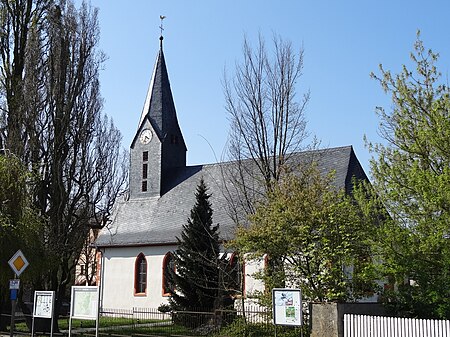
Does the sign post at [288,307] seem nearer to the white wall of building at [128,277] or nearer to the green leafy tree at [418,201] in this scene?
the green leafy tree at [418,201]

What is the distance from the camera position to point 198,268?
26125 mm

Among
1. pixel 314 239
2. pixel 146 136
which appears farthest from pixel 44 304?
pixel 146 136

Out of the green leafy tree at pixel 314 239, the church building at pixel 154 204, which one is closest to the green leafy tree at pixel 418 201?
the green leafy tree at pixel 314 239

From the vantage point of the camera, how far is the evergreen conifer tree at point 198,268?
25734mm

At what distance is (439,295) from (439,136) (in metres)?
4.09

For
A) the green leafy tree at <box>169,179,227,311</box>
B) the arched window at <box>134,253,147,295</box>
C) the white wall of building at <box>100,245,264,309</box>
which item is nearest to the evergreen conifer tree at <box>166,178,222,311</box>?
the green leafy tree at <box>169,179,227,311</box>

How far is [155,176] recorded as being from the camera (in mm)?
40312

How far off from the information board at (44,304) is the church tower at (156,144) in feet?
74.9

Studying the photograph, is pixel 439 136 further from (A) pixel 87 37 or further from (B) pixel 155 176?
(B) pixel 155 176

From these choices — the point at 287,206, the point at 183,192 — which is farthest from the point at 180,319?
the point at 183,192

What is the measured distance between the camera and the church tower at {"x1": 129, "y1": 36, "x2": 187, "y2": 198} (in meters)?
40.4

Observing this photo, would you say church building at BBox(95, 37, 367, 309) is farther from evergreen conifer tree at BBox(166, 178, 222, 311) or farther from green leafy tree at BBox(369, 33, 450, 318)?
green leafy tree at BBox(369, 33, 450, 318)

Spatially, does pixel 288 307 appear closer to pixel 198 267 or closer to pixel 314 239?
pixel 314 239

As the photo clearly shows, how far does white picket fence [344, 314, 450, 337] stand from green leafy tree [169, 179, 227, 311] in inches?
445
